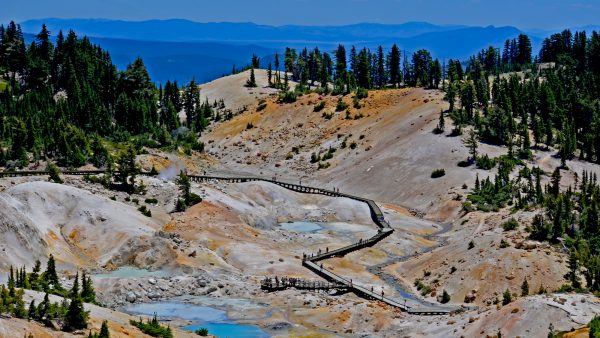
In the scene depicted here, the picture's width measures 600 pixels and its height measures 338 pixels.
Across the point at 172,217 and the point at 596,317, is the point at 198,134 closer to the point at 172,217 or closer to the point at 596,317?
the point at 172,217

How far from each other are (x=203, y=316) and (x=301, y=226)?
45.7 m

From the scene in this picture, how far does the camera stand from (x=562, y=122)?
163 metres

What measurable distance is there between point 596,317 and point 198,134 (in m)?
139

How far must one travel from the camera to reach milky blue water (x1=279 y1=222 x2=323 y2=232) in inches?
4594

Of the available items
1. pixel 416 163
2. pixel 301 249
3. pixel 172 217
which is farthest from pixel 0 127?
pixel 416 163

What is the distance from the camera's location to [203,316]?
244 feet

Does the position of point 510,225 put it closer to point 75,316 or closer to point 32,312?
point 75,316

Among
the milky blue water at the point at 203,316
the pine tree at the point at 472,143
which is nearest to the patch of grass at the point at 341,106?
the pine tree at the point at 472,143

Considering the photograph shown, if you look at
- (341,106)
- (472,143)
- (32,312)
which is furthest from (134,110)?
(32,312)

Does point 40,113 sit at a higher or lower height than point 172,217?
higher

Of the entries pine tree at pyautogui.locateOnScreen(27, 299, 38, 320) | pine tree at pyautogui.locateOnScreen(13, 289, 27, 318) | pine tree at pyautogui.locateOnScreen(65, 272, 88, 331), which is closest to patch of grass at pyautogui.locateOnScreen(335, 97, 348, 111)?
pine tree at pyautogui.locateOnScreen(65, 272, 88, 331)

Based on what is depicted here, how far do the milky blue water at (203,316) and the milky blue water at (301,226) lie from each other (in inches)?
1573

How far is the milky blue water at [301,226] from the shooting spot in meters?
117

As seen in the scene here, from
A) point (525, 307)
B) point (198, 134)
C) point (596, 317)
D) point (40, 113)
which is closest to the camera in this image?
point (596, 317)
